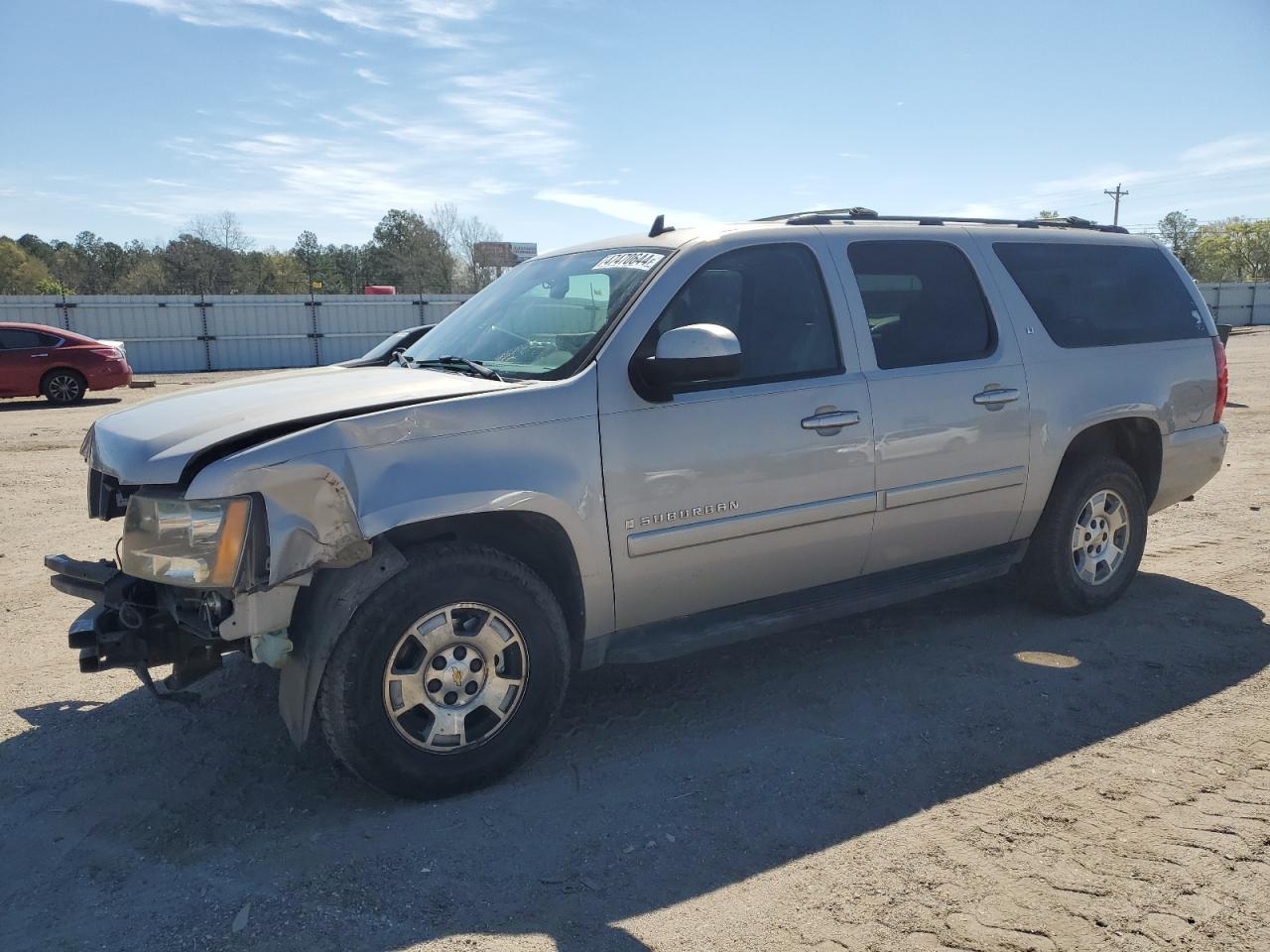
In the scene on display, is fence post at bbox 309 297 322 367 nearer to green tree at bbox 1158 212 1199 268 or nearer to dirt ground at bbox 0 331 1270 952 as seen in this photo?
dirt ground at bbox 0 331 1270 952

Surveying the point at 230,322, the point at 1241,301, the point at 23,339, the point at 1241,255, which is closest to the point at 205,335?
the point at 230,322

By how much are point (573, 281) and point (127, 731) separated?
2.68 metres

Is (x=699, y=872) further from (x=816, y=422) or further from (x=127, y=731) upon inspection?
(x=127, y=731)

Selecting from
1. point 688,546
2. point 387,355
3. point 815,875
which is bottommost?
point 815,875

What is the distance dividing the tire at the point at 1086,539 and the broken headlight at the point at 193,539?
3974 millimetres

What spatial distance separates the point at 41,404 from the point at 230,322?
38.6ft

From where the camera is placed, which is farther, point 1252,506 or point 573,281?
point 1252,506

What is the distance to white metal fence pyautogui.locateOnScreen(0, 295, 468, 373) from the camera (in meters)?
27.4

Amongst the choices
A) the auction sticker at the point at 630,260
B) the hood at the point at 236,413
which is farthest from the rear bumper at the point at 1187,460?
the hood at the point at 236,413

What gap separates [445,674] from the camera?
133 inches

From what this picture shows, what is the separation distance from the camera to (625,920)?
2.74 m

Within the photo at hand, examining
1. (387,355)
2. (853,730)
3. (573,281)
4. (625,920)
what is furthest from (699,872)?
(387,355)

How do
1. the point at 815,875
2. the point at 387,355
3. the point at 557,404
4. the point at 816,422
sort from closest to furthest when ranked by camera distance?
the point at 815,875
the point at 557,404
the point at 816,422
the point at 387,355

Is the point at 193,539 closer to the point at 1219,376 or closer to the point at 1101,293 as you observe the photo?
the point at 1101,293
